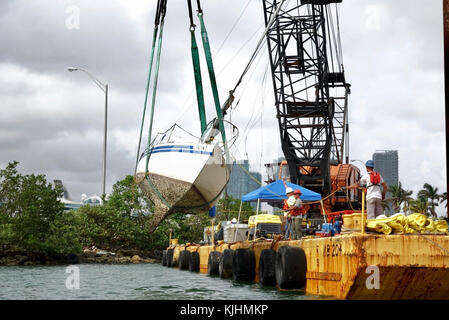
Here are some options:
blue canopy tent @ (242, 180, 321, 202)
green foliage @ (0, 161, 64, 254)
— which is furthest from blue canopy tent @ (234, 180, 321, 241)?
green foliage @ (0, 161, 64, 254)

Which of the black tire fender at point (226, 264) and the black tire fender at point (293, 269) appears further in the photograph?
the black tire fender at point (226, 264)

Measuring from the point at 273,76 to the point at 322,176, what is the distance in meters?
6.29

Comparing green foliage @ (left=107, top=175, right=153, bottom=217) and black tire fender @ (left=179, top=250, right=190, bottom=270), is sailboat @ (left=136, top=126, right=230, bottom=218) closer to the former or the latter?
black tire fender @ (left=179, top=250, right=190, bottom=270)

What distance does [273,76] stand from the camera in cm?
3219

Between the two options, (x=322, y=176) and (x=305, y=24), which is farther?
(x=305, y=24)

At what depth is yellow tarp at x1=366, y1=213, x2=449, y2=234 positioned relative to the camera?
1201 cm

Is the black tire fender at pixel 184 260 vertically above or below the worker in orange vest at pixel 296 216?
below

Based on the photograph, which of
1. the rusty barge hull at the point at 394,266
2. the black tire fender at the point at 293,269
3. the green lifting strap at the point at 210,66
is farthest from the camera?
the green lifting strap at the point at 210,66

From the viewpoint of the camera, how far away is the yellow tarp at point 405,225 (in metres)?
12.0

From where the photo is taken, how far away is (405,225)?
12156 millimetres

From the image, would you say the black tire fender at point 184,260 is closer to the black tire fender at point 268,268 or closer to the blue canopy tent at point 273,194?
the blue canopy tent at point 273,194

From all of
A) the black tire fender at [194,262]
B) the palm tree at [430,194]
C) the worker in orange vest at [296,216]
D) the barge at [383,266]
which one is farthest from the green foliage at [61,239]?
the palm tree at [430,194]
